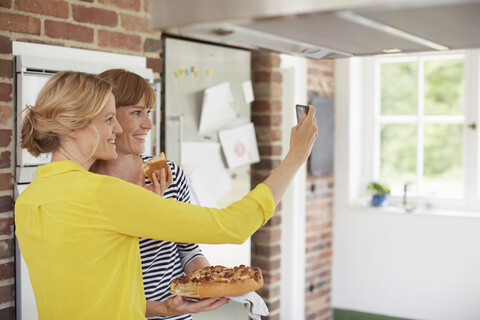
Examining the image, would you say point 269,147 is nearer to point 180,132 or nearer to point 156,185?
point 180,132

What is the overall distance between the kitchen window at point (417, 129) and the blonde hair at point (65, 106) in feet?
10.8

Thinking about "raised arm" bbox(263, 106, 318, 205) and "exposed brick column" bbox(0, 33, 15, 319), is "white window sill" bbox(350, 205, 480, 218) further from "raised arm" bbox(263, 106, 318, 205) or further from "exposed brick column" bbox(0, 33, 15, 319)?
"raised arm" bbox(263, 106, 318, 205)

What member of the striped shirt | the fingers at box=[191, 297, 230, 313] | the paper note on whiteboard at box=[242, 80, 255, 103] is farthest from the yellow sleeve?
the paper note on whiteboard at box=[242, 80, 255, 103]

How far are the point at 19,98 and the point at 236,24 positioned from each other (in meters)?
1.33

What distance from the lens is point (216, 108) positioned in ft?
10.4

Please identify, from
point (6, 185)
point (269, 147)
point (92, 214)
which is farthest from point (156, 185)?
point (269, 147)

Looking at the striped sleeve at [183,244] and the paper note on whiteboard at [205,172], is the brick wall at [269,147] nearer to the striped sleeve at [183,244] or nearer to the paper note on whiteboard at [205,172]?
the paper note on whiteboard at [205,172]

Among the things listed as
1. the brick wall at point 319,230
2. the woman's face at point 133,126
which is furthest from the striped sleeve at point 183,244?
the brick wall at point 319,230

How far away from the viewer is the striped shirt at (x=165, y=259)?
1780 mm

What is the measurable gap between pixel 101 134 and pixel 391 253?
10.9ft

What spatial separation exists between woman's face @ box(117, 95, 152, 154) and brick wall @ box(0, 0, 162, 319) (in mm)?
587

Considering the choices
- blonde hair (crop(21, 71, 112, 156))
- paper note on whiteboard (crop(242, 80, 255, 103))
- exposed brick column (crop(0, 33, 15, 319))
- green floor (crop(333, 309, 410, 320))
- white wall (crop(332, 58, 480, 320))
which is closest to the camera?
blonde hair (crop(21, 71, 112, 156))

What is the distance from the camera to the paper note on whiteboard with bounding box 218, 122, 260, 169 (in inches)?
129

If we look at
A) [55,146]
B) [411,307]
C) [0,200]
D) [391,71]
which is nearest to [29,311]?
[0,200]
